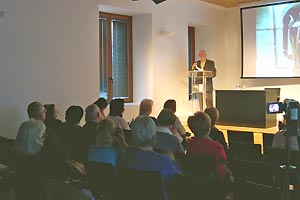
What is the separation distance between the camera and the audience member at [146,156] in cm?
290

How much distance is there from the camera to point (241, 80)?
431 inches

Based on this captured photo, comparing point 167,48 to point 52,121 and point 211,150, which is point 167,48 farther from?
point 211,150

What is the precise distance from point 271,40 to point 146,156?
7.89 metres

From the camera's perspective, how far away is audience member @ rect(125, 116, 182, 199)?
114 inches

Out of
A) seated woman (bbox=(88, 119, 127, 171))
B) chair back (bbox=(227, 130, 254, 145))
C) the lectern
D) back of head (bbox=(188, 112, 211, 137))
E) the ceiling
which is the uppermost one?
the ceiling

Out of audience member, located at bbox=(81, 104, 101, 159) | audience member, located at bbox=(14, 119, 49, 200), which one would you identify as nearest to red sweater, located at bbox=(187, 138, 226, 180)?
audience member, located at bbox=(81, 104, 101, 159)

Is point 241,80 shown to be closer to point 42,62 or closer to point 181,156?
point 42,62

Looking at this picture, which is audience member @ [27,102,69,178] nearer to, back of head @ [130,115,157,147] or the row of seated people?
the row of seated people

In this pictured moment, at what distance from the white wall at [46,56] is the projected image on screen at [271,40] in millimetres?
4604

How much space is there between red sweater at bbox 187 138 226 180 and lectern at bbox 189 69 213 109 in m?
5.98

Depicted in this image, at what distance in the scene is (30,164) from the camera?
328 cm

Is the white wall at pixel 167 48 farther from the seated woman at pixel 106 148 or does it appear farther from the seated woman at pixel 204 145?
the seated woman at pixel 204 145

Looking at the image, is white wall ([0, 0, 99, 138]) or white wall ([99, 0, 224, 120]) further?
white wall ([99, 0, 224, 120])

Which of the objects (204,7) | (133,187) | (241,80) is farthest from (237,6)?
(133,187)
